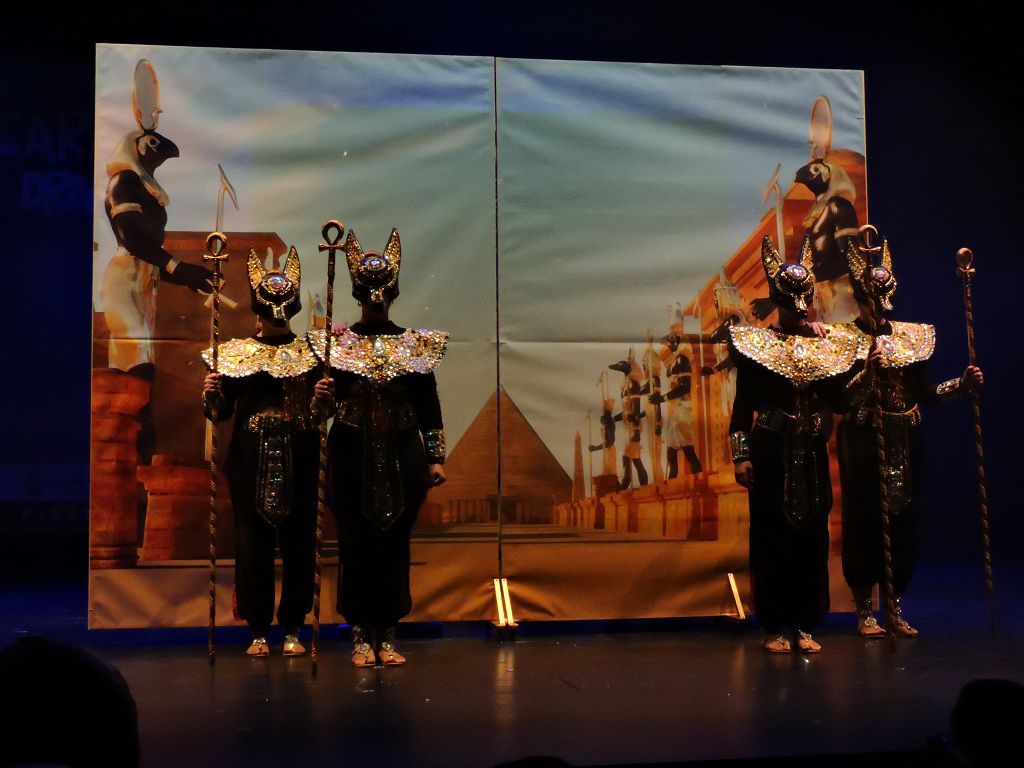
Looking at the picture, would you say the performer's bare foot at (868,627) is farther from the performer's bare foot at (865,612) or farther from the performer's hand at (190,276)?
the performer's hand at (190,276)

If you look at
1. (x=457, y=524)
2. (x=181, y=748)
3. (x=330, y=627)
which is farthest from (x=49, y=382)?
(x=181, y=748)

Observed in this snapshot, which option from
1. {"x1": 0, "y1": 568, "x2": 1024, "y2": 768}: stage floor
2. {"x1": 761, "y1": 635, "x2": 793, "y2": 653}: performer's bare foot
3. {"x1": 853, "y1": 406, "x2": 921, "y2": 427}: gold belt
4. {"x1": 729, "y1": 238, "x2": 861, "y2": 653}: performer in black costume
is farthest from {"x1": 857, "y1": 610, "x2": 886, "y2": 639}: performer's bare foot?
{"x1": 853, "y1": 406, "x2": 921, "y2": 427}: gold belt

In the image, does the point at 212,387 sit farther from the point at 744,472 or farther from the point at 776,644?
the point at 776,644

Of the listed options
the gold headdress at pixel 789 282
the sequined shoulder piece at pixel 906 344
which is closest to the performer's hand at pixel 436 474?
the gold headdress at pixel 789 282

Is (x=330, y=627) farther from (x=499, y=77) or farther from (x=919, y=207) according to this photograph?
(x=919, y=207)

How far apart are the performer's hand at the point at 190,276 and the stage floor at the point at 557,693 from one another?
5.67 ft

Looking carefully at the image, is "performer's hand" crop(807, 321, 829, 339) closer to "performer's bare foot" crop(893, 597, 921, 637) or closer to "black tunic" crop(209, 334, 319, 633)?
"performer's bare foot" crop(893, 597, 921, 637)

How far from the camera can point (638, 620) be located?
6.20m

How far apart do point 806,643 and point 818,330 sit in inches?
55.6

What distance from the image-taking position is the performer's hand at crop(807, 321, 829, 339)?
5.26 meters

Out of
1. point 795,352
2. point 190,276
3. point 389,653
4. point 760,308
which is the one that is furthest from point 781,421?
point 190,276

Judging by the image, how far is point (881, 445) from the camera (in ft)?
16.7

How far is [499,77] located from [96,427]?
2.63 meters

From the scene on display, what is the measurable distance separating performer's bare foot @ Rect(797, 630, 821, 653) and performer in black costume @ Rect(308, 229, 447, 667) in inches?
67.9
